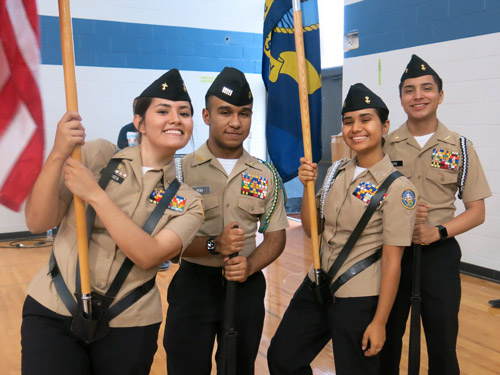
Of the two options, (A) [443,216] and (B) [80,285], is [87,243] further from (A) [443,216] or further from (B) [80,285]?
(A) [443,216]

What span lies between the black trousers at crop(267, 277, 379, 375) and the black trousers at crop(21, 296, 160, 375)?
0.72 meters

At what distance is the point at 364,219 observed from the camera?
1862 mm

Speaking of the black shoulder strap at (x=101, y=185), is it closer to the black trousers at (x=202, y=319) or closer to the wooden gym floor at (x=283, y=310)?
the black trousers at (x=202, y=319)

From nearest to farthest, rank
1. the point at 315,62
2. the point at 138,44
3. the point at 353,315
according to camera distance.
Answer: the point at 353,315 < the point at 315,62 < the point at 138,44

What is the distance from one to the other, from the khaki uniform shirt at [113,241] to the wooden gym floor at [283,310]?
157 centimetres

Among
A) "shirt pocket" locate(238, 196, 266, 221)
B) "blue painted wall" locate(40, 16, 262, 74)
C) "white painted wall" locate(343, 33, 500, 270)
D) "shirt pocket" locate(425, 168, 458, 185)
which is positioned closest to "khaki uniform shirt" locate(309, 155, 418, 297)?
"shirt pocket" locate(238, 196, 266, 221)

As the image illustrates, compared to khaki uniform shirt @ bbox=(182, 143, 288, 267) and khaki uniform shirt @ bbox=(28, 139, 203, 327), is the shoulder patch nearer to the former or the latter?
khaki uniform shirt @ bbox=(182, 143, 288, 267)

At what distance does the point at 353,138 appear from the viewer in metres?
1.94

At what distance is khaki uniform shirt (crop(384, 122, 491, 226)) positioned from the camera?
223 cm

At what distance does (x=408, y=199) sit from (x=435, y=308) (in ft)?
2.12

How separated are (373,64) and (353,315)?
13.5 feet

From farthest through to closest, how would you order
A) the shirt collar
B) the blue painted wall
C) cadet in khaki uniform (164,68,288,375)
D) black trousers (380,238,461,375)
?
the blue painted wall < black trousers (380,238,461,375) < cadet in khaki uniform (164,68,288,375) < the shirt collar

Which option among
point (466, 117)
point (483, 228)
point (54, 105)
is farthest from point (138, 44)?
point (483, 228)

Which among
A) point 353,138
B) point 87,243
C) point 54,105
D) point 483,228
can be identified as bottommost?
point 483,228
